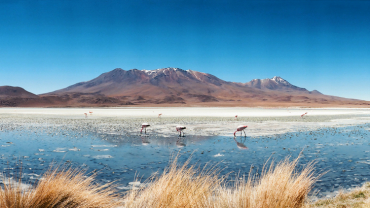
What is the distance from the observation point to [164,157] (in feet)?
37.4

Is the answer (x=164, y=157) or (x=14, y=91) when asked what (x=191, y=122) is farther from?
(x=14, y=91)

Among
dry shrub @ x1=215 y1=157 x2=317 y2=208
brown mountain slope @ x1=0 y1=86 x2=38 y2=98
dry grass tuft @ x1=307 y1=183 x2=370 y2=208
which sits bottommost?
dry grass tuft @ x1=307 y1=183 x2=370 y2=208

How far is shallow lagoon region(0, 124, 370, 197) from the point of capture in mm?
8594

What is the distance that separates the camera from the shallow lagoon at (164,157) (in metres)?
8.59

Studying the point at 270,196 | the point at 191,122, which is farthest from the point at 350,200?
the point at 191,122

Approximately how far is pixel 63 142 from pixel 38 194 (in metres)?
12.1

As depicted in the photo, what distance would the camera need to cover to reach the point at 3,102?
130m

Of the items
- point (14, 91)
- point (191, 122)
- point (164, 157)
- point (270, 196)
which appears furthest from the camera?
point (14, 91)

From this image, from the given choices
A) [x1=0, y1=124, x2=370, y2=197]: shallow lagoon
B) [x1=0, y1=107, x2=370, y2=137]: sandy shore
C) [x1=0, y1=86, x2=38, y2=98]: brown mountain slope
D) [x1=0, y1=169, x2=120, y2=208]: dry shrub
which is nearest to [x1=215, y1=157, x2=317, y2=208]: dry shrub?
[x1=0, y1=169, x2=120, y2=208]: dry shrub

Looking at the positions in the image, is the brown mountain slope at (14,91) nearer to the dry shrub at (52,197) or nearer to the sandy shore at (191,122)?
the sandy shore at (191,122)

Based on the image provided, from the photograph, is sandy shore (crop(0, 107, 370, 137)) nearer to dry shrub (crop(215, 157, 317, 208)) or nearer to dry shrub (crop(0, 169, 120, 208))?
dry shrub (crop(215, 157, 317, 208))

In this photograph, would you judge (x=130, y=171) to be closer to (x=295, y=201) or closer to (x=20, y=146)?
(x=295, y=201)

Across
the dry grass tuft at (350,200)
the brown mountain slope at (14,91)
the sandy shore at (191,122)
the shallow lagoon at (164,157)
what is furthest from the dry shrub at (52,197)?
the brown mountain slope at (14,91)

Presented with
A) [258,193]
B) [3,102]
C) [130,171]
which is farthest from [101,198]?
[3,102]
